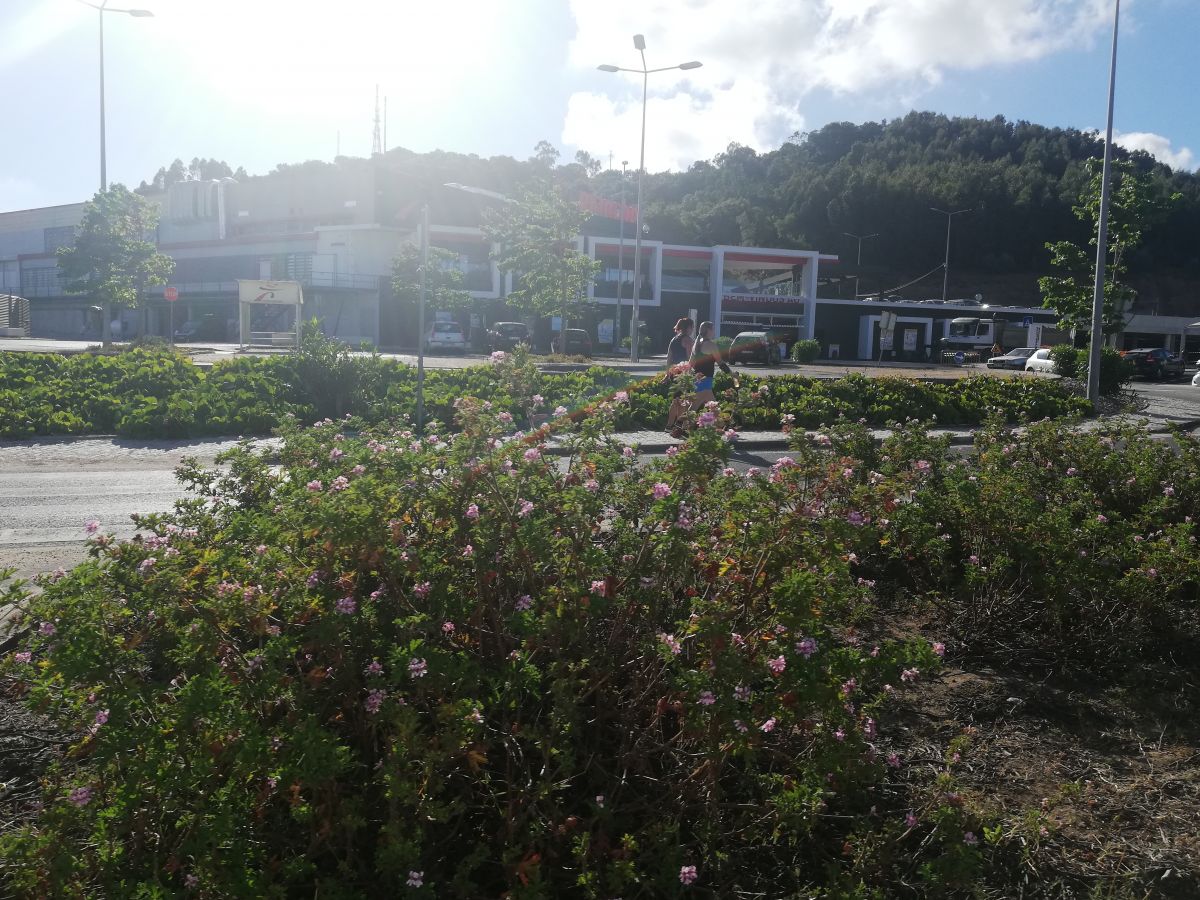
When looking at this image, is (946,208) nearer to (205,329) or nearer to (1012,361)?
(1012,361)

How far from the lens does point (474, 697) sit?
9.08 feet

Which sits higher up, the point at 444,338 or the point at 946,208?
the point at 946,208

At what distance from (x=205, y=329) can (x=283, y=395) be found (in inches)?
1947

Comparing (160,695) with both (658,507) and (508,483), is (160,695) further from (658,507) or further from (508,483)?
(658,507)

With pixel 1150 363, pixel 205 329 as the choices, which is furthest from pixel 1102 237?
pixel 205 329

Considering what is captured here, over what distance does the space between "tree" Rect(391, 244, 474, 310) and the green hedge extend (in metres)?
34.0

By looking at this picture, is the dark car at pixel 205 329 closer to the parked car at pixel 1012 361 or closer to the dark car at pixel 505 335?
the dark car at pixel 505 335

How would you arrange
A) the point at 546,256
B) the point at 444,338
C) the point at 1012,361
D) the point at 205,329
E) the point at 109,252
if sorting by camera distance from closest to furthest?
1. the point at 109,252
2. the point at 546,256
3. the point at 1012,361
4. the point at 444,338
5. the point at 205,329

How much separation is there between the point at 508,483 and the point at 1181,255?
422 feet

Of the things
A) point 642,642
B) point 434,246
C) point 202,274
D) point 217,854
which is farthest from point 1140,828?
point 202,274

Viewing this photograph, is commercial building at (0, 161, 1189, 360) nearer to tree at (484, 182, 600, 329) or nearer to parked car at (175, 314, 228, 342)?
parked car at (175, 314, 228, 342)

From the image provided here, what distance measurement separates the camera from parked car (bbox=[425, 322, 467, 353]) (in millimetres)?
47906

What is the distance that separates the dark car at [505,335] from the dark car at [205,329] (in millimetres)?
18554

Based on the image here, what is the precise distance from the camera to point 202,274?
70.4 metres
